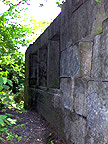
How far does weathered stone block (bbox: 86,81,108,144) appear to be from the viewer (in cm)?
172

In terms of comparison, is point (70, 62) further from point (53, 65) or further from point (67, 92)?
point (53, 65)

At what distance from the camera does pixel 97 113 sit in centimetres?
186

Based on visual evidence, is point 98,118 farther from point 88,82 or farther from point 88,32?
point 88,32

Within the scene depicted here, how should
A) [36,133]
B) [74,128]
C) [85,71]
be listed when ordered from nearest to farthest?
[85,71] < [74,128] < [36,133]

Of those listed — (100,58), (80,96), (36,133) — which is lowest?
(36,133)

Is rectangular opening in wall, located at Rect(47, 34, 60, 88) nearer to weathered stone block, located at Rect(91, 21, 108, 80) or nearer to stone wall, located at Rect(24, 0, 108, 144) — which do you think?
stone wall, located at Rect(24, 0, 108, 144)

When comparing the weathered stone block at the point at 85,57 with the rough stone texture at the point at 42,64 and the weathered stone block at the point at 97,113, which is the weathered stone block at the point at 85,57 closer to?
the weathered stone block at the point at 97,113

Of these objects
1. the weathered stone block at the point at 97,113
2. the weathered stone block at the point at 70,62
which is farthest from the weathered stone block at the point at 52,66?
the weathered stone block at the point at 97,113

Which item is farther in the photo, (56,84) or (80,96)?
(56,84)

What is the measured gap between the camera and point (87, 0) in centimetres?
220

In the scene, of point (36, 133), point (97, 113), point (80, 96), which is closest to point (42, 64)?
point (36, 133)

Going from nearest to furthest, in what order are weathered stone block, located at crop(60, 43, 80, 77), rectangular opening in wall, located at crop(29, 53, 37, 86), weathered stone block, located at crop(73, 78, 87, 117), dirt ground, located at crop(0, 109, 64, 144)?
weathered stone block, located at crop(73, 78, 87, 117) < weathered stone block, located at crop(60, 43, 80, 77) < dirt ground, located at crop(0, 109, 64, 144) < rectangular opening in wall, located at crop(29, 53, 37, 86)

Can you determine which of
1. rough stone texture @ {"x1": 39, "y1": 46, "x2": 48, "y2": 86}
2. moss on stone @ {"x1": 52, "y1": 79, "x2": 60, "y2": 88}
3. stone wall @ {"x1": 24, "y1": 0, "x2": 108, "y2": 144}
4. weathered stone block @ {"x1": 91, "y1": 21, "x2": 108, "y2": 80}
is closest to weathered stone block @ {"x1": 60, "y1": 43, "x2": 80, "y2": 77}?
stone wall @ {"x1": 24, "y1": 0, "x2": 108, "y2": 144}

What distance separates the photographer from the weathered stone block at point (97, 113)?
5.66 ft
